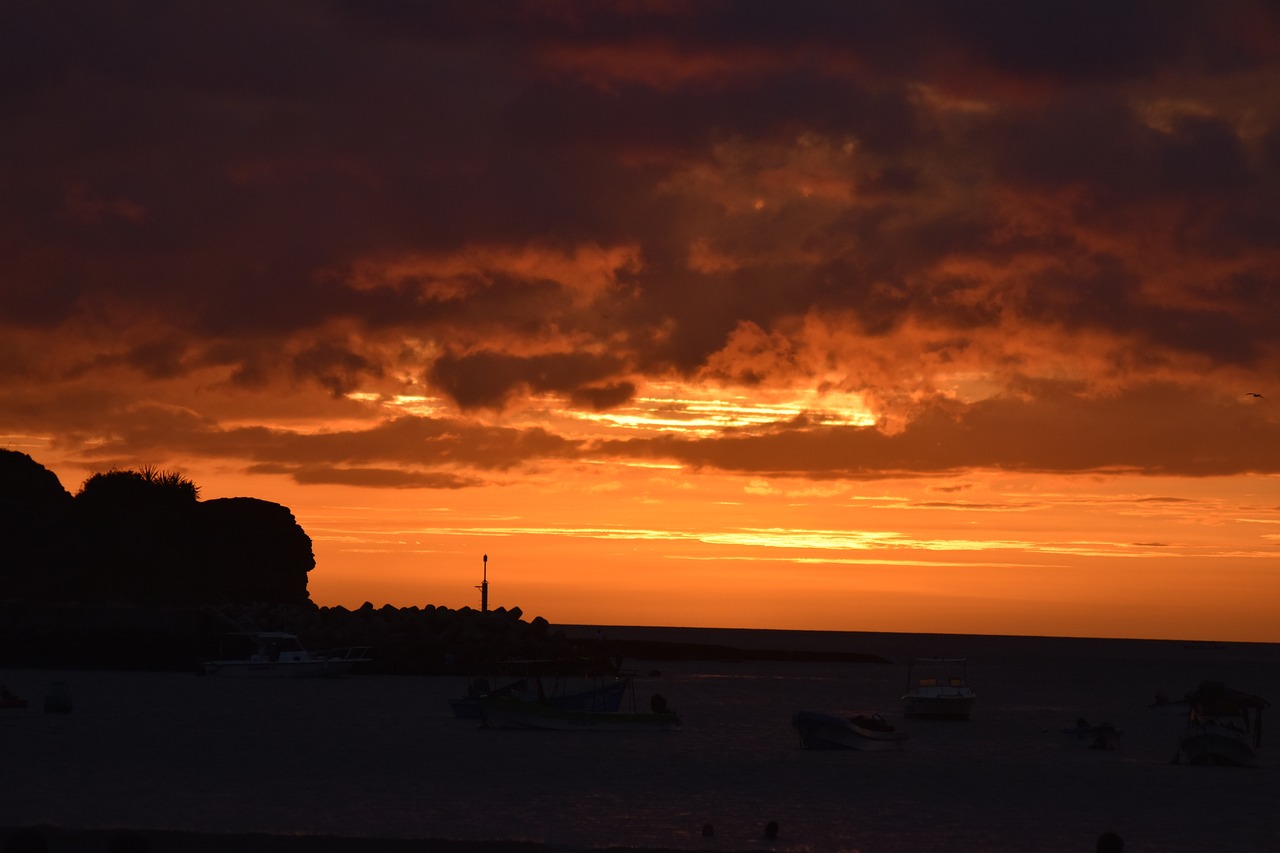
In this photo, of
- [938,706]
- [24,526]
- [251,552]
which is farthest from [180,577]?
[938,706]

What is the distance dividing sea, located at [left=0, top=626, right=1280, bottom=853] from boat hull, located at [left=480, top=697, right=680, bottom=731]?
80 cm

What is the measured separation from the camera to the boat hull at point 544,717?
263 ft

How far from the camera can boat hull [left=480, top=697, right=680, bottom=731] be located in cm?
8006

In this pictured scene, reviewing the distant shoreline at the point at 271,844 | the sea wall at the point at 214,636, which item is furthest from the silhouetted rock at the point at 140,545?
the distant shoreline at the point at 271,844

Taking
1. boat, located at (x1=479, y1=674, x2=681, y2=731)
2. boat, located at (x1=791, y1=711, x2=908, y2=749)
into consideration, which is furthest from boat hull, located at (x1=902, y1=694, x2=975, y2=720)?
boat, located at (x1=791, y1=711, x2=908, y2=749)

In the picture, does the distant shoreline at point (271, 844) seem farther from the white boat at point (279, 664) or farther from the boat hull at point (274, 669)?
the white boat at point (279, 664)

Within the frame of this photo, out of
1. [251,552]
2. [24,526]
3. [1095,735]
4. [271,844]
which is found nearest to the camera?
[271,844]

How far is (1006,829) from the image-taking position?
4562 cm

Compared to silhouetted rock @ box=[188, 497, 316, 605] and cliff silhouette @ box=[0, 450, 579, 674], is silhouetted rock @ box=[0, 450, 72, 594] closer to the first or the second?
cliff silhouette @ box=[0, 450, 579, 674]

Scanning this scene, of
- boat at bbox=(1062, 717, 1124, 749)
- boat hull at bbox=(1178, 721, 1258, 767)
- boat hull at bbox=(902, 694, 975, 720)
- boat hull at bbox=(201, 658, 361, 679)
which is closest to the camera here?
boat hull at bbox=(1178, 721, 1258, 767)

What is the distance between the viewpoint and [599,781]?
55.7 metres

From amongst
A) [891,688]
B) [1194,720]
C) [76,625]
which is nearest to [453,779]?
[1194,720]

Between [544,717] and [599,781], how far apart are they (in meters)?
25.6

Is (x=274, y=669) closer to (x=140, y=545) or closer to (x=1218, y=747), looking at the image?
(x=140, y=545)
